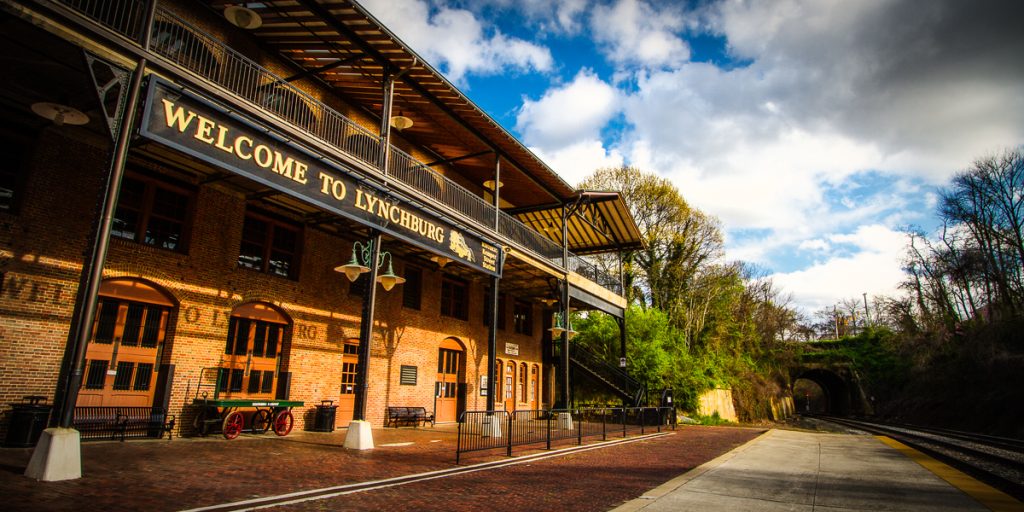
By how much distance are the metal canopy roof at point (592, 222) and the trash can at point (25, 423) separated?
1550 centimetres

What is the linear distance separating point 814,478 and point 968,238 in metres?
30.8

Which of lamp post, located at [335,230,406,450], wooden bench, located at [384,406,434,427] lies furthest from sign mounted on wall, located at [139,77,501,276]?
wooden bench, located at [384,406,434,427]

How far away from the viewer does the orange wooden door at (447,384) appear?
17.5 m

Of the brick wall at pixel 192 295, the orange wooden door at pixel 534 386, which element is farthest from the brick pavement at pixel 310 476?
the orange wooden door at pixel 534 386

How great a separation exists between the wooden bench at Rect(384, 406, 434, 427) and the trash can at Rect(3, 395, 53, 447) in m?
8.34

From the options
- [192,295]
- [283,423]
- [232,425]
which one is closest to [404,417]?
[283,423]

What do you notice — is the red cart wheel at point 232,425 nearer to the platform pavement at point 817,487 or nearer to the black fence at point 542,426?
the black fence at point 542,426

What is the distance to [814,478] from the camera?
8.00 meters

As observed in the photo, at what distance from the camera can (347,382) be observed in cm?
1420

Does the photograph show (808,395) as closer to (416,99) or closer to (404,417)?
(404,417)

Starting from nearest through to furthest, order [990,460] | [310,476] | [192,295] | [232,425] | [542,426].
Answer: [310,476] → [232,425] → [192,295] → [990,460] → [542,426]

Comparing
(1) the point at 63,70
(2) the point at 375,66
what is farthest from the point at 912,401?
(1) the point at 63,70

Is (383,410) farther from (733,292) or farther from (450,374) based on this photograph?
(733,292)

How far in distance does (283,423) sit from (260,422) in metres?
0.54
